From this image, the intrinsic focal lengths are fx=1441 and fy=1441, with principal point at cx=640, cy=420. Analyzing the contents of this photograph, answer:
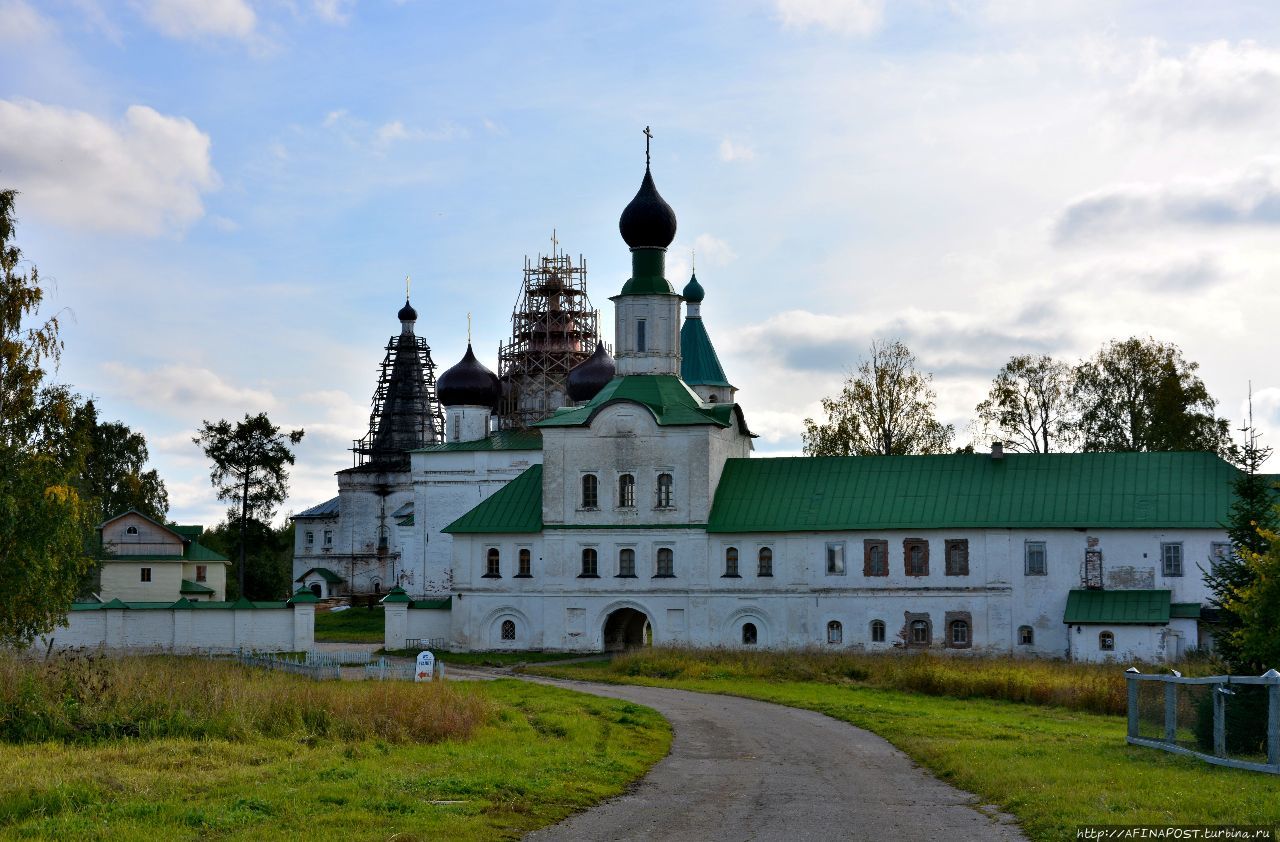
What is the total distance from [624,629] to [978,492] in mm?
11516

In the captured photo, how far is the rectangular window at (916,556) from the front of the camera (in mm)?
40250

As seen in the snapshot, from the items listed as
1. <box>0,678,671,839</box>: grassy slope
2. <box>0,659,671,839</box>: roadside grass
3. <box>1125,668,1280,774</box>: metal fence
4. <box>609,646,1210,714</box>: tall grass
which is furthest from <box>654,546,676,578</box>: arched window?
<box>1125,668,1280,774</box>: metal fence

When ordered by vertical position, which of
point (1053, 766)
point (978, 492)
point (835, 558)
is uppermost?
point (978, 492)

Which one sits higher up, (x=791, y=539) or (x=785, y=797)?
(x=791, y=539)

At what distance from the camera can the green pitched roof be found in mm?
42125

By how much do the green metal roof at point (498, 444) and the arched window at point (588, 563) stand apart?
15.8 metres

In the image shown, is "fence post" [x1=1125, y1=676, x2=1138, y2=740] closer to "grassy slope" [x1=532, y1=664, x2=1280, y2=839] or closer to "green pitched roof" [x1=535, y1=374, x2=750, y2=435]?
"grassy slope" [x1=532, y1=664, x2=1280, y2=839]

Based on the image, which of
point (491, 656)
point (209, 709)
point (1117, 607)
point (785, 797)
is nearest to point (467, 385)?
point (491, 656)

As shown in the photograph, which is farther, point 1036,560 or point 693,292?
point 693,292

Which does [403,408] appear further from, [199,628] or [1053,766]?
[1053,766]

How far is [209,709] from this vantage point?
61.3 ft

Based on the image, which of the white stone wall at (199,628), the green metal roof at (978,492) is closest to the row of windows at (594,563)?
the green metal roof at (978,492)

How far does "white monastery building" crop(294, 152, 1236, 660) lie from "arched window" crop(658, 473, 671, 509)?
4cm

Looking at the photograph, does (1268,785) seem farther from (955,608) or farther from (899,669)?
(955,608)
